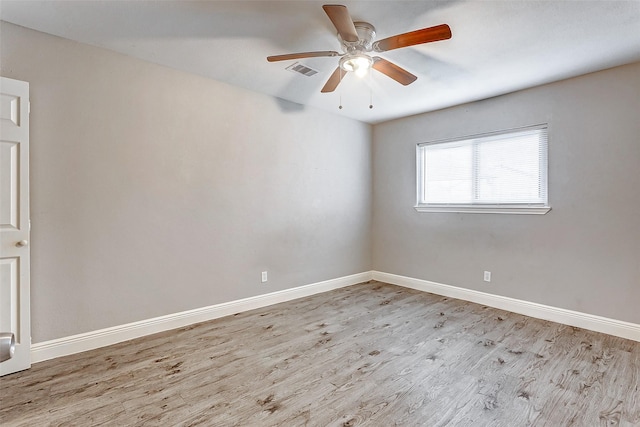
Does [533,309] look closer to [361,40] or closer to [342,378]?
[342,378]

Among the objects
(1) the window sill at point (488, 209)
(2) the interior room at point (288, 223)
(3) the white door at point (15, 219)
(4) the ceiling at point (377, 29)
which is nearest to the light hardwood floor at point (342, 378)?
(2) the interior room at point (288, 223)

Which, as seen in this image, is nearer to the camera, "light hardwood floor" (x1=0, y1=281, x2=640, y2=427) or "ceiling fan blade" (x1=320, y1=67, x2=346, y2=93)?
"light hardwood floor" (x1=0, y1=281, x2=640, y2=427)

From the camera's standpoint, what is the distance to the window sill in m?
3.38

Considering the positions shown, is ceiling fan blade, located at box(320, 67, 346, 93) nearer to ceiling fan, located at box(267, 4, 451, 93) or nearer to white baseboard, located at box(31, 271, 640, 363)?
ceiling fan, located at box(267, 4, 451, 93)

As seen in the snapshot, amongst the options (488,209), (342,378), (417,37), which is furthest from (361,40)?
(488,209)

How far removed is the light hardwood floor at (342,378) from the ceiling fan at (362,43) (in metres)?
2.27

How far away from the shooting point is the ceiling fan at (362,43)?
1.87 m

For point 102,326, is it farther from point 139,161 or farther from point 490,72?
point 490,72

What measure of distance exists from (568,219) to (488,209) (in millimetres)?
789

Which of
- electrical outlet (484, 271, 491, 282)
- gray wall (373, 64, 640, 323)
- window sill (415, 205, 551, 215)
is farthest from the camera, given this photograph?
electrical outlet (484, 271, 491, 282)

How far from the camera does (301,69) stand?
299cm

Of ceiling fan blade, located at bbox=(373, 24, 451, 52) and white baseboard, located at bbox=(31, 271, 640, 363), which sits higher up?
ceiling fan blade, located at bbox=(373, 24, 451, 52)

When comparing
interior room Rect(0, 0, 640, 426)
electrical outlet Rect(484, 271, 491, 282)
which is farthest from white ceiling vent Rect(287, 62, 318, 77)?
electrical outlet Rect(484, 271, 491, 282)

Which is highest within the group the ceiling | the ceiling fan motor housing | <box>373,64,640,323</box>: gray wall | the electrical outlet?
the ceiling
